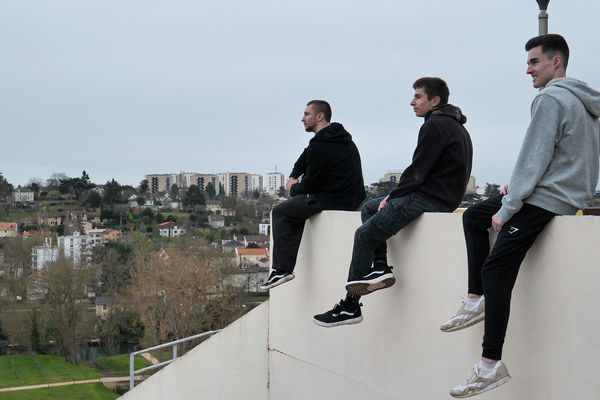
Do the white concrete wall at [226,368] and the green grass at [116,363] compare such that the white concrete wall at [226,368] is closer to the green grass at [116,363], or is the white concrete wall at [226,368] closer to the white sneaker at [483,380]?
the white sneaker at [483,380]

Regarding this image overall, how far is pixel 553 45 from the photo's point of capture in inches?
126

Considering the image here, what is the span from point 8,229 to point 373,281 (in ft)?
270

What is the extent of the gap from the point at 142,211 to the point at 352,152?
89172mm

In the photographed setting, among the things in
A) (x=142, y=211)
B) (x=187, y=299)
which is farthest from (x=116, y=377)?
(x=142, y=211)

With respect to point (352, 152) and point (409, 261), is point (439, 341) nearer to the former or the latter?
point (409, 261)

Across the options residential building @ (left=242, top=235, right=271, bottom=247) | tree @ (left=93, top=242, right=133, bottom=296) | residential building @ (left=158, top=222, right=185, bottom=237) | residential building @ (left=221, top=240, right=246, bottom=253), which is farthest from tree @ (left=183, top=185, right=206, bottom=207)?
tree @ (left=93, top=242, right=133, bottom=296)

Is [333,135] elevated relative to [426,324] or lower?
elevated

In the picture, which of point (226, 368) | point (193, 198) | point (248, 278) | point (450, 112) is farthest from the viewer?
point (193, 198)

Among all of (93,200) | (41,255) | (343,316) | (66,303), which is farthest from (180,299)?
(343,316)

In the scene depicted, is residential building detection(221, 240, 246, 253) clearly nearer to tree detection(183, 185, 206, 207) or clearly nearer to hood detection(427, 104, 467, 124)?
tree detection(183, 185, 206, 207)

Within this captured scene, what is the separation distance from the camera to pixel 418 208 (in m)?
4.21

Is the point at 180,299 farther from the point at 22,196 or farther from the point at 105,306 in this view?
the point at 22,196

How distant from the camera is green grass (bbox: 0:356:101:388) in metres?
50.1

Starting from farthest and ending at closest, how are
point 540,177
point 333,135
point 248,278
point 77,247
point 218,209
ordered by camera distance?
1. point 218,209
2. point 77,247
3. point 248,278
4. point 333,135
5. point 540,177
